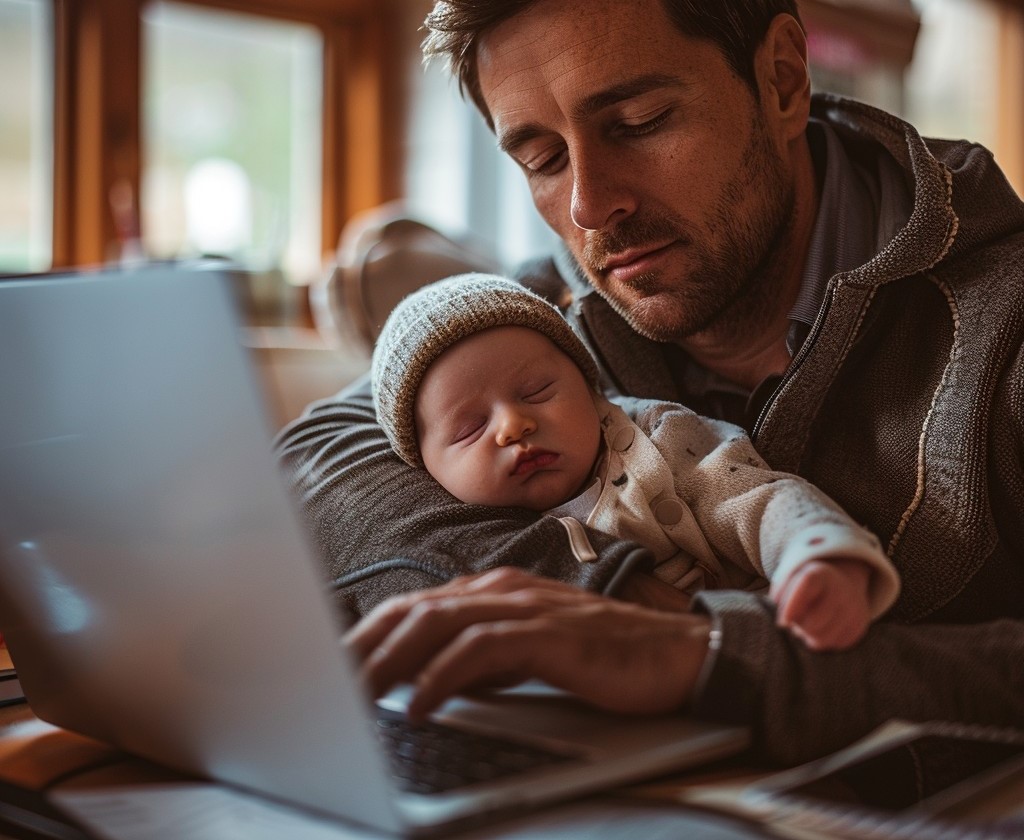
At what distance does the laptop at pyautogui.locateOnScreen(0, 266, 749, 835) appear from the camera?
1.75 ft

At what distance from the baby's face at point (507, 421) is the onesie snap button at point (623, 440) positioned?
2cm

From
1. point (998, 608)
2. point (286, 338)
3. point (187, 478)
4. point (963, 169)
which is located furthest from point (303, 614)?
point (286, 338)

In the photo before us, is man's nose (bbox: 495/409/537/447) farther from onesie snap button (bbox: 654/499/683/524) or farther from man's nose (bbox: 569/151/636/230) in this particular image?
man's nose (bbox: 569/151/636/230)

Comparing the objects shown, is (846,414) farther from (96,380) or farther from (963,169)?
(96,380)

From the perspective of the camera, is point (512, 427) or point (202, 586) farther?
point (512, 427)

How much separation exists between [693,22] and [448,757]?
0.92 m

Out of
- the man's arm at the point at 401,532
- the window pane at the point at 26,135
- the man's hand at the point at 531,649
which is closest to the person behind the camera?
the man's hand at the point at 531,649

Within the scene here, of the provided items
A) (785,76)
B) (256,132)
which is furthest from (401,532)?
(256,132)

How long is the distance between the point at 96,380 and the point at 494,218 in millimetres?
2912

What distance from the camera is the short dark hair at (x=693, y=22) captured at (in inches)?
49.6

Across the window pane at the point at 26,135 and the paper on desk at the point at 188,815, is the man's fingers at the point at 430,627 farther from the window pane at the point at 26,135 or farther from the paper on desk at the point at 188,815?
the window pane at the point at 26,135

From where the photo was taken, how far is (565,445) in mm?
1089

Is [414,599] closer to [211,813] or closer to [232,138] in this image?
[211,813]

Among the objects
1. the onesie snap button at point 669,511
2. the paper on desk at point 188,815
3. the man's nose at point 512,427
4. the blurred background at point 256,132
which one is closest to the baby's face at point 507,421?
the man's nose at point 512,427
